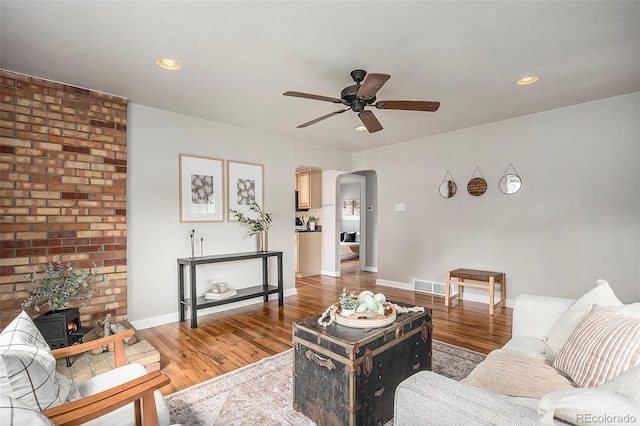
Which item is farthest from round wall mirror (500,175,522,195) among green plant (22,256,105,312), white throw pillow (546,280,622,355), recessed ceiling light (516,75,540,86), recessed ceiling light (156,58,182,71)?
green plant (22,256,105,312)

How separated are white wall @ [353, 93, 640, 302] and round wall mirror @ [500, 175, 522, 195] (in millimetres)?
68

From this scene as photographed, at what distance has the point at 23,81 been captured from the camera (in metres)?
2.86

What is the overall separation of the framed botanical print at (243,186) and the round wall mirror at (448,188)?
2846 millimetres

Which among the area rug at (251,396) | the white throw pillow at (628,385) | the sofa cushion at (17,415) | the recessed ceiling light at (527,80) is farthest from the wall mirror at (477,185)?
the sofa cushion at (17,415)

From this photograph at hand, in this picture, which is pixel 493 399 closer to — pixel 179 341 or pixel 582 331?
pixel 582 331

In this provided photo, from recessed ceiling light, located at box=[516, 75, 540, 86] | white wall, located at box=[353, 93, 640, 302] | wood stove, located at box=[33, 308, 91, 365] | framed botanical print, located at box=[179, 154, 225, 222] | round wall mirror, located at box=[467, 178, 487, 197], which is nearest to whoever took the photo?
wood stove, located at box=[33, 308, 91, 365]

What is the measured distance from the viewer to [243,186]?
4.58 meters

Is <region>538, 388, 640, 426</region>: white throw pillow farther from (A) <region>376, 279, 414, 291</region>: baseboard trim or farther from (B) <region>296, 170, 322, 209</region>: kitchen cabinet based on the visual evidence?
(B) <region>296, 170, 322, 209</region>: kitchen cabinet

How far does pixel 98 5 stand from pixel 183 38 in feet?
1.68

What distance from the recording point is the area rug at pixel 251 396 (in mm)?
1998

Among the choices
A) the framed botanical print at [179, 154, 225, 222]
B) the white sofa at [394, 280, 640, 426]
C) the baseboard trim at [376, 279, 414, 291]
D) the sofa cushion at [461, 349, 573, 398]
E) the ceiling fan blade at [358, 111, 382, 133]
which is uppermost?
the ceiling fan blade at [358, 111, 382, 133]

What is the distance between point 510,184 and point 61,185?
17.3 feet

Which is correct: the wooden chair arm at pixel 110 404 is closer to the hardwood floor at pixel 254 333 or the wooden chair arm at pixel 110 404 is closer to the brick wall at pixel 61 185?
the hardwood floor at pixel 254 333

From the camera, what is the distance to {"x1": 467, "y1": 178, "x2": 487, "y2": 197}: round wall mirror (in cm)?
464
